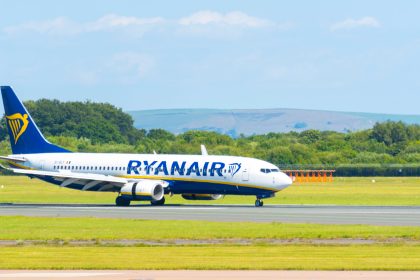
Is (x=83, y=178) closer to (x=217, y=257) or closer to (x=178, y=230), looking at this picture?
(x=178, y=230)

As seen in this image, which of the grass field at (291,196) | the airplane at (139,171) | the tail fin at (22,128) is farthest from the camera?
the grass field at (291,196)

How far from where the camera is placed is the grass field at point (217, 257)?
1313 inches

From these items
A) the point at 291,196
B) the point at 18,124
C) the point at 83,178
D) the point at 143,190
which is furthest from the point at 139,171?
the point at 291,196

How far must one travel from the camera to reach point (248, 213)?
63656 millimetres

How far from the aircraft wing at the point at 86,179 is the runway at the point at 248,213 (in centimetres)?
203

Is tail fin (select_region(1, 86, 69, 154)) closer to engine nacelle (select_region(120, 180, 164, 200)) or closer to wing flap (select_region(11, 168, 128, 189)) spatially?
wing flap (select_region(11, 168, 128, 189))

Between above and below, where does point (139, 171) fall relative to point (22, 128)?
below

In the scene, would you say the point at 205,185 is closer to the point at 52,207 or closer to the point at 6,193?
the point at 52,207

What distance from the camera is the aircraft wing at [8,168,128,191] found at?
76.6m

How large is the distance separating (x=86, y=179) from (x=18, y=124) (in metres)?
8.29

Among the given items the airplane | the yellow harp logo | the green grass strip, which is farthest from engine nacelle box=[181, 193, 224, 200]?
the green grass strip

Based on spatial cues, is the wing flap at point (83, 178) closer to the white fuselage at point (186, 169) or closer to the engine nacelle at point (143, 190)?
the engine nacelle at point (143, 190)
